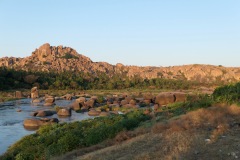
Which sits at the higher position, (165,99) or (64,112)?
(165,99)

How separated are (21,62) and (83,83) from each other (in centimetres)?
7013

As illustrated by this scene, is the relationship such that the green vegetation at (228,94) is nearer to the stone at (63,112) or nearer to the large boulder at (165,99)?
the stone at (63,112)

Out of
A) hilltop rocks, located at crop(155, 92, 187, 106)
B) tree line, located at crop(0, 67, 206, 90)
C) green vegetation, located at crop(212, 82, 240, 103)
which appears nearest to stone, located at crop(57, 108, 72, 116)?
hilltop rocks, located at crop(155, 92, 187, 106)

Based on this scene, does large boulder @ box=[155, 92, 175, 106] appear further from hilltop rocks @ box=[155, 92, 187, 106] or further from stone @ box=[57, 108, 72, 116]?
stone @ box=[57, 108, 72, 116]

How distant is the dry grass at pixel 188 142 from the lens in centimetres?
956

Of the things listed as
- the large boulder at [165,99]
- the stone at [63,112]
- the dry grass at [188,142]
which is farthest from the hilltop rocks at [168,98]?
the dry grass at [188,142]

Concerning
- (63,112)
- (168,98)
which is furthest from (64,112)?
(168,98)

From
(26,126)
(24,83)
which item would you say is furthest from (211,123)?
(24,83)

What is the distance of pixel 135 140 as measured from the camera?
42.3 feet

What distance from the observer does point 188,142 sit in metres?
10.7

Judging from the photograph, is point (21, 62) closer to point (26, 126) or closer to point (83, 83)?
point (83, 83)

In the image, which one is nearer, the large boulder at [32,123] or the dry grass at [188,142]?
the dry grass at [188,142]

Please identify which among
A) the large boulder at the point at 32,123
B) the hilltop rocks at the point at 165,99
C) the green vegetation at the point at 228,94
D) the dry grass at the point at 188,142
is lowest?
the large boulder at the point at 32,123

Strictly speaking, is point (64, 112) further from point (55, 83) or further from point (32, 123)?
point (55, 83)
